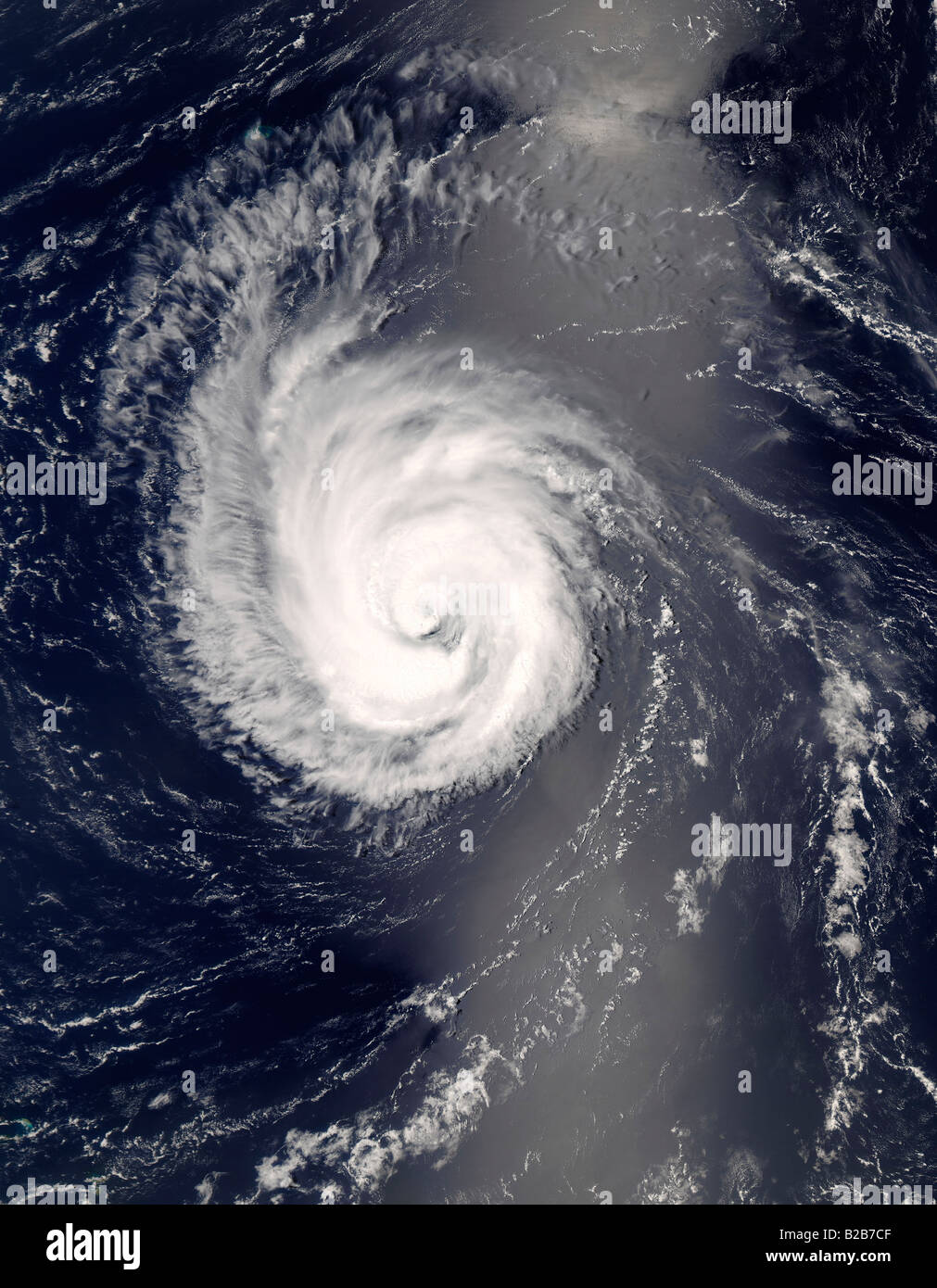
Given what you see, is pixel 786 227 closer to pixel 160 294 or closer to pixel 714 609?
pixel 714 609

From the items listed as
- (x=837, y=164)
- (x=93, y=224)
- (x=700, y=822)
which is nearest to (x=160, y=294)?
(x=93, y=224)

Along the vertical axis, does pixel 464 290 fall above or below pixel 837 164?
below

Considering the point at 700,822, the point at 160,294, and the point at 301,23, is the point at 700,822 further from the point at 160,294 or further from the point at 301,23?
the point at 301,23

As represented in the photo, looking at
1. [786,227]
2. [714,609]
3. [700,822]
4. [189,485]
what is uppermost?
[786,227]

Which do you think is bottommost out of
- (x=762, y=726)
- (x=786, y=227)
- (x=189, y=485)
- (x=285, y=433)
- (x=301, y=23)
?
(x=762, y=726)

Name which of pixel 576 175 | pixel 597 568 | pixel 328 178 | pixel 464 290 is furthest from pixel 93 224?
pixel 597 568

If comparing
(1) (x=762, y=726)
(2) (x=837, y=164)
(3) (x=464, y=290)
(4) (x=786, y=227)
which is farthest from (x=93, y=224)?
(1) (x=762, y=726)

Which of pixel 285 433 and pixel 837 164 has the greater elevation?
pixel 837 164

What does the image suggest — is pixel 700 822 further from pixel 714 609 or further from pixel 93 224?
pixel 93 224
